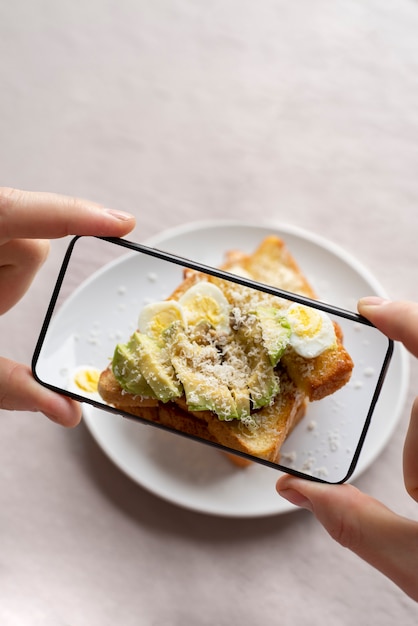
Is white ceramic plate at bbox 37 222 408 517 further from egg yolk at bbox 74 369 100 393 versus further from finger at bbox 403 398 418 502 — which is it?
finger at bbox 403 398 418 502

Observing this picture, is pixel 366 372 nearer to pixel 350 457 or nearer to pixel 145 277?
pixel 350 457

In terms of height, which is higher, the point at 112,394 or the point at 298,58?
the point at 298,58

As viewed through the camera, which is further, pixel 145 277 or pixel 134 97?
pixel 134 97

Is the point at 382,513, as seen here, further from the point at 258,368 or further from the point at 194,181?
the point at 194,181

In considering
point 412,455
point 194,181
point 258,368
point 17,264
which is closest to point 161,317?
point 258,368

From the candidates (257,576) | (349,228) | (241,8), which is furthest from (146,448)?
(241,8)


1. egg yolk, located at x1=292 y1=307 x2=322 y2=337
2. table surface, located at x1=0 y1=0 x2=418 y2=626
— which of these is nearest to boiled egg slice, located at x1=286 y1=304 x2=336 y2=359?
egg yolk, located at x1=292 y1=307 x2=322 y2=337

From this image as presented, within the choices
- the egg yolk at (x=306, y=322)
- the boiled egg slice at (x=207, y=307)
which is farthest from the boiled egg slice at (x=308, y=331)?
the boiled egg slice at (x=207, y=307)
